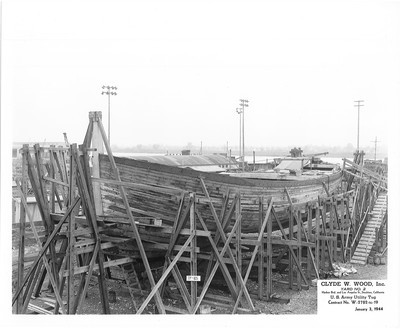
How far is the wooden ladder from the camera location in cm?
1515

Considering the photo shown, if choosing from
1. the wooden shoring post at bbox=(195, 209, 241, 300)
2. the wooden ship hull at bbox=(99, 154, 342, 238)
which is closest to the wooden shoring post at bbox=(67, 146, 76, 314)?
the wooden ship hull at bbox=(99, 154, 342, 238)

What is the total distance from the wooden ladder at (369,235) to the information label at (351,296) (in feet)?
20.8

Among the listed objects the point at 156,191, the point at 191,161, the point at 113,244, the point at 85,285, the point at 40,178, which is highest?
the point at 40,178

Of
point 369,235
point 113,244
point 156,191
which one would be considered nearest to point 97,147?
point 156,191

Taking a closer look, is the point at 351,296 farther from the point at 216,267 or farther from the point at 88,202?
the point at 88,202

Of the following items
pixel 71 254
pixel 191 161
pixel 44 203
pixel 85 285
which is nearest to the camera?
pixel 71 254

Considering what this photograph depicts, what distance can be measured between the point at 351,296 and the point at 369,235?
801 centimetres

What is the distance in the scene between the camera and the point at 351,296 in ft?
28.9

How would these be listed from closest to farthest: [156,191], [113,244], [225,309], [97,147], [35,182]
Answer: [35,182] < [97,147] < [113,244] < [225,309] < [156,191]

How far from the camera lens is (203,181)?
38.3 ft

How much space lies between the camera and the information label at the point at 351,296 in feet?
28.8

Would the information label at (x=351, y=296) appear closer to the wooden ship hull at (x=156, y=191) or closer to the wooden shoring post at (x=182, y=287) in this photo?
the wooden shoring post at (x=182, y=287)

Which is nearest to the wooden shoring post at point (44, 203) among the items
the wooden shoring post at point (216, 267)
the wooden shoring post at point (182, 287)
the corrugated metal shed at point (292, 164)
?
the wooden shoring post at point (182, 287)

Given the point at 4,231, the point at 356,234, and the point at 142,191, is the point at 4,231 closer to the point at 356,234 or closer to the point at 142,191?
the point at 142,191
